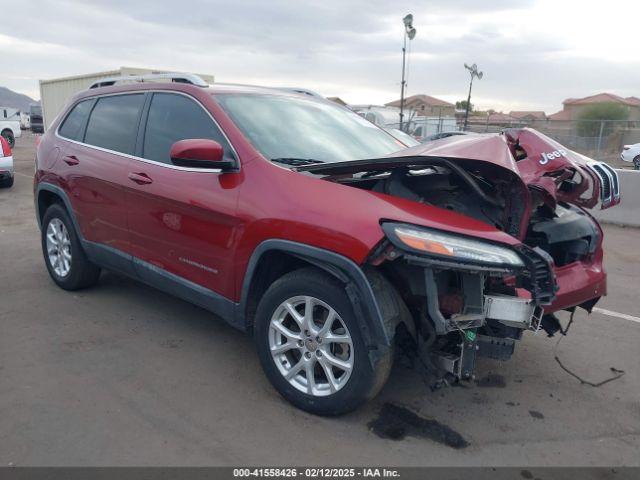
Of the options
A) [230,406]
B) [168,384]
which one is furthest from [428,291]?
[168,384]

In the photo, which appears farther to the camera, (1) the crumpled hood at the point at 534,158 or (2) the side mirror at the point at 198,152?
(2) the side mirror at the point at 198,152

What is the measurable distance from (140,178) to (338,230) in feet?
5.89

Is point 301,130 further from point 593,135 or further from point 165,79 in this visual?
point 593,135

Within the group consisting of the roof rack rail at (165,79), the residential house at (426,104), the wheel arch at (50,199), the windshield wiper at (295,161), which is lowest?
the wheel arch at (50,199)

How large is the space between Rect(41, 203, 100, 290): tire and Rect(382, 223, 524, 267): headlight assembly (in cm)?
321

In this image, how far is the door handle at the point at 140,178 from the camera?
3.84 meters

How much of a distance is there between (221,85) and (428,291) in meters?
2.32

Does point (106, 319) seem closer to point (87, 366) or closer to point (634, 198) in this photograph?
point (87, 366)

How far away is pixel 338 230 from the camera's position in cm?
279

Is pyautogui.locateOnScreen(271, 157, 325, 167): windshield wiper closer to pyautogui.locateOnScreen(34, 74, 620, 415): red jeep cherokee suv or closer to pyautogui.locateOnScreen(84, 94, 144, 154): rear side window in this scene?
pyautogui.locateOnScreen(34, 74, 620, 415): red jeep cherokee suv

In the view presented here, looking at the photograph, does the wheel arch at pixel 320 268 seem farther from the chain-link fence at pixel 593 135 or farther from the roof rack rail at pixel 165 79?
the chain-link fence at pixel 593 135

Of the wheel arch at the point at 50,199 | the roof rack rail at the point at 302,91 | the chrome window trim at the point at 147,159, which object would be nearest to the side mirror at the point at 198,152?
the chrome window trim at the point at 147,159

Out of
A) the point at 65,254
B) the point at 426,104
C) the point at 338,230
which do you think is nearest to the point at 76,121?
the point at 65,254

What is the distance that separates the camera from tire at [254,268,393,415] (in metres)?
2.82
